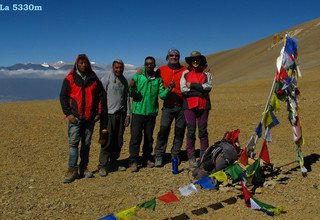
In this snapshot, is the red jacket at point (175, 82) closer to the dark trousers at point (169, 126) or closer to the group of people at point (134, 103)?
the group of people at point (134, 103)

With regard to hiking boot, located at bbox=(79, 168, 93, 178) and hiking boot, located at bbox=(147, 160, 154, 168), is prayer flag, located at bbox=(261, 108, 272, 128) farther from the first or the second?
hiking boot, located at bbox=(79, 168, 93, 178)

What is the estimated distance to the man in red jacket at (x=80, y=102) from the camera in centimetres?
718

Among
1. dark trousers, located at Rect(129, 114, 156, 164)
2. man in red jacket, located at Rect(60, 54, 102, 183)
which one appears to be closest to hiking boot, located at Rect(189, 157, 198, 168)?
dark trousers, located at Rect(129, 114, 156, 164)

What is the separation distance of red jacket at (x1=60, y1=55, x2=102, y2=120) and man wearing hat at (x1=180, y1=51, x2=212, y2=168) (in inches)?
69.3

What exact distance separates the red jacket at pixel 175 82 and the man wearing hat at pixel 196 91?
225mm

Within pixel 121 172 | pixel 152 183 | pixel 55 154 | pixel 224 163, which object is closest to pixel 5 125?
pixel 55 154

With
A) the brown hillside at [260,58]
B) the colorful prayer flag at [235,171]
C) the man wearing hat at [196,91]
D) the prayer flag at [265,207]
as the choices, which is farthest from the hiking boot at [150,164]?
the brown hillside at [260,58]

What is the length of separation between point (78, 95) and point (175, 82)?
1993 millimetres

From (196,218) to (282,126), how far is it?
7.86m

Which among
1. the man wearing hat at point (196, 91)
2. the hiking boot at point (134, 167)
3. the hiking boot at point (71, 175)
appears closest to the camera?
the hiking boot at point (71, 175)

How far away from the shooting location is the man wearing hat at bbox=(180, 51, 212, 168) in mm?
7637

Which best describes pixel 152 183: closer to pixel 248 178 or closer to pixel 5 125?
pixel 248 178

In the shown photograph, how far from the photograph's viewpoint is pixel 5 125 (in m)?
13.4

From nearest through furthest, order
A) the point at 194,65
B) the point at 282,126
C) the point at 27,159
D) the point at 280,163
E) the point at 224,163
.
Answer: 1. the point at 224,163
2. the point at 194,65
3. the point at 280,163
4. the point at 27,159
5. the point at 282,126
